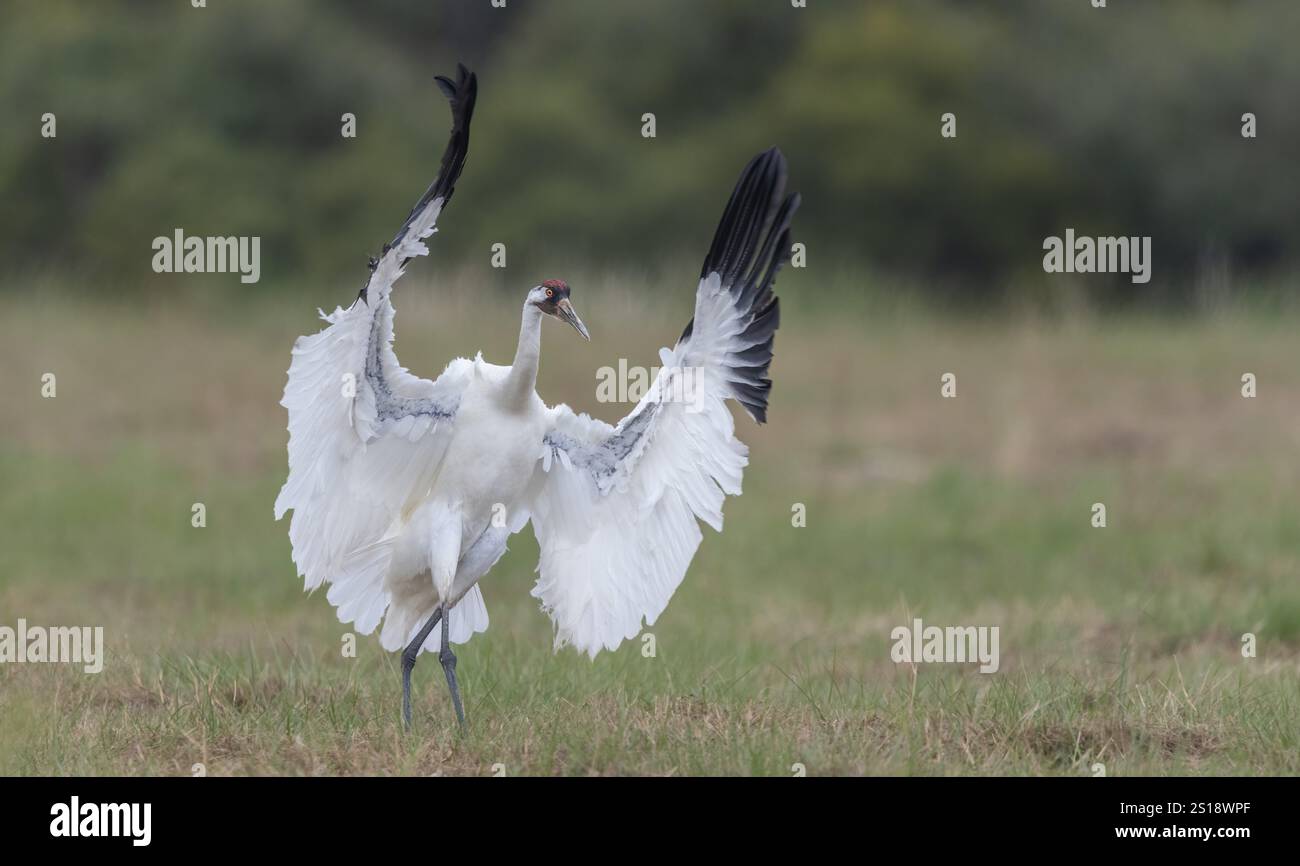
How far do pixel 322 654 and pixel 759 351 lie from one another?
3.06 meters

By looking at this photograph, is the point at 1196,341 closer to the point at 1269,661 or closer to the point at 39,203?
the point at 1269,661

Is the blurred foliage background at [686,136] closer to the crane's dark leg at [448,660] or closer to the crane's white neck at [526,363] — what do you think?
the crane's white neck at [526,363]

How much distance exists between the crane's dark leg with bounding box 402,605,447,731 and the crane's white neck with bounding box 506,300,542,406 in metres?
0.97

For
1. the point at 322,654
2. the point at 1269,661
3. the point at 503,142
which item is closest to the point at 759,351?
the point at 322,654

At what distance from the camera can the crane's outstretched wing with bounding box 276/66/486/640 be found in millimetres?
6848

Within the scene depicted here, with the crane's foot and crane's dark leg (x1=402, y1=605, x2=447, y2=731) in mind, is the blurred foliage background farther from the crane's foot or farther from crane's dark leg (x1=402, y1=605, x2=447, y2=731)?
the crane's foot

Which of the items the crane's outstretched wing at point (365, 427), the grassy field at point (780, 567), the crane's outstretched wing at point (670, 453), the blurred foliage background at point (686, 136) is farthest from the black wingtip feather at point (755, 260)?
the blurred foliage background at point (686, 136)

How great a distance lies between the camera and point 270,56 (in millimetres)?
37562

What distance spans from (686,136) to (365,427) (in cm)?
3003

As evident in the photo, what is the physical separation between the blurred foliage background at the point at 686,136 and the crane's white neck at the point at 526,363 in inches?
878

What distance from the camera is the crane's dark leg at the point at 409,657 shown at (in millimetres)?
7301
